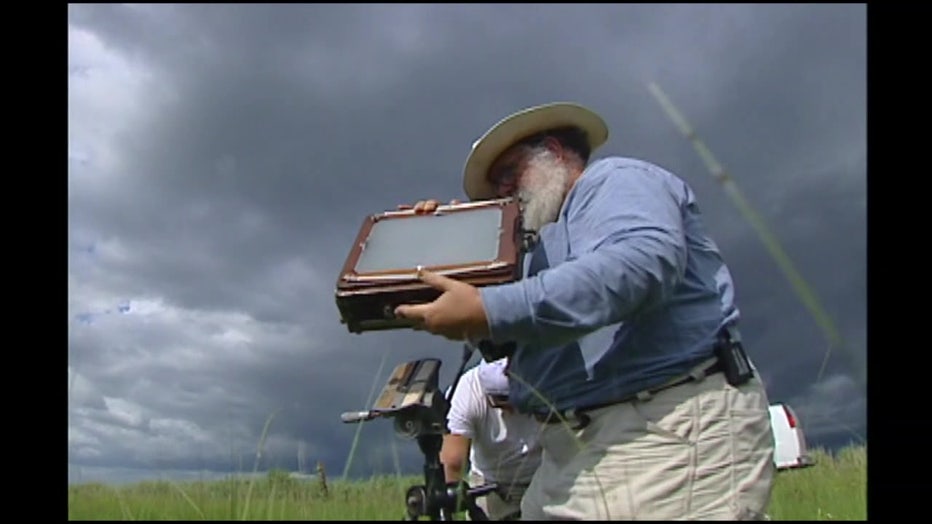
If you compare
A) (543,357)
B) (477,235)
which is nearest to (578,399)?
(543,357)

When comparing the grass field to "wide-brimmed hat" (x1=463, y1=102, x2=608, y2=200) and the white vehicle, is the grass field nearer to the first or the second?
the white vehicle

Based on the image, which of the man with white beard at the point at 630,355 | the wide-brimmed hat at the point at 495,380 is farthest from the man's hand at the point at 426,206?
the wide-brimmed hat at the point at 495,380

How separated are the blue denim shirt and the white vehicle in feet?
4.99

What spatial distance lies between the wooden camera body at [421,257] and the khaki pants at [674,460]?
562 mm

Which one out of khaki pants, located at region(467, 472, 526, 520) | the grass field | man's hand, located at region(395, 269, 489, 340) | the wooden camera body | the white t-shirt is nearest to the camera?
the grass field

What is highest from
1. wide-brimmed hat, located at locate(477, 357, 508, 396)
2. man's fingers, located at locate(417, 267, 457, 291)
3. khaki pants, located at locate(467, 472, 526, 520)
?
man's fingers, located at locate(417, 267, 457, 291)

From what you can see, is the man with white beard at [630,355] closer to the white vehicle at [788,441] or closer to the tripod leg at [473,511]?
the tripod leg at [473,511]

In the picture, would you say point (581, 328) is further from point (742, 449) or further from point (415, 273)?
point (742, 449)

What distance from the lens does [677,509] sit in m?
2.50

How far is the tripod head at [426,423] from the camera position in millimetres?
2643

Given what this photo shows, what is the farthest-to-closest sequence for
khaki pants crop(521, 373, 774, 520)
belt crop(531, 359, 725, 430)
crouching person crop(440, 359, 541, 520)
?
1. crouching person crop(440, 359, 541, 520)
2. belt crop(531, 359, 725, 430)
3. khaki pants crop(521, 373, 774, 520)

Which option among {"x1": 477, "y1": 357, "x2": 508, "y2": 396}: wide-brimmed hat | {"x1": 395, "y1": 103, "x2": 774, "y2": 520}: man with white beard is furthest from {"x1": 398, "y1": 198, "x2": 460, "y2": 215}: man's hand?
{"x1": 477, "y1": 357, "x2": 508, "y2": 396}: wide-brimmed hat

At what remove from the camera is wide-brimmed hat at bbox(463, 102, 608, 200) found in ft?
11.9
